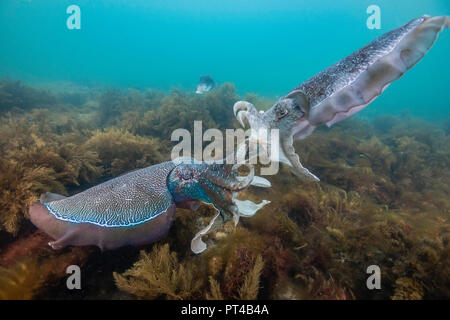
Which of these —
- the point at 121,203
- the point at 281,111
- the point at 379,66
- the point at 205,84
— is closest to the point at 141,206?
the point at 121,203

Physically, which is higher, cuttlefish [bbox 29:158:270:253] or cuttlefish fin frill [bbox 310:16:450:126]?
cuttlefish fin frill [bbox 310:16:450:126]

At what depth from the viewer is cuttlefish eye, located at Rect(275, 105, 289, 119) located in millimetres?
2109

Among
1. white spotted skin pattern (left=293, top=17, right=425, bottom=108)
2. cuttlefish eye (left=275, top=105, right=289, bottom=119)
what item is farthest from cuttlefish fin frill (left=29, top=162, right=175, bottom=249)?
white spotted skin pattern (left=293, top=17, right=425, bottom=108)

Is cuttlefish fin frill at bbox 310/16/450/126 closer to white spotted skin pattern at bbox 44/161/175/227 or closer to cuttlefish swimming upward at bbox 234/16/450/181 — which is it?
cuttlefish swimming upward at bbox 234/16/450/181

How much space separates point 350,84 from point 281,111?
655mm

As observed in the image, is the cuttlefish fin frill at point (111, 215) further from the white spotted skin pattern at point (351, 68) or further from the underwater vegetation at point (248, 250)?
the white spotted skin pattern at point (351, 68)

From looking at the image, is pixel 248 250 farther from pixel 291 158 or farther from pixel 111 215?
pixel 111 215

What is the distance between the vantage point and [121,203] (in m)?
2.28

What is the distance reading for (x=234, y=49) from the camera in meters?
122

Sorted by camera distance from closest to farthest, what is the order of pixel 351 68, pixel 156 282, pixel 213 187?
pixel 351 68
pixel 156 282
pixel 213 187

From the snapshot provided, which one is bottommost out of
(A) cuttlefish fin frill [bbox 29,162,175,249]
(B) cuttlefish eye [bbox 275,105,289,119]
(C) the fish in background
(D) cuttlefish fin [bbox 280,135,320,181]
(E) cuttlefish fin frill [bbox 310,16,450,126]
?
(A) cuttlefish fin frill [bbox 29,162,175,249]

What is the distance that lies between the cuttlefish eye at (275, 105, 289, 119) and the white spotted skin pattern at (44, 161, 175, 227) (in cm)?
164
